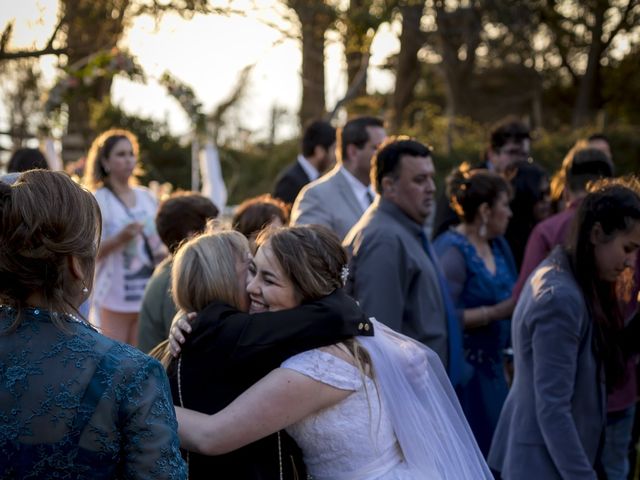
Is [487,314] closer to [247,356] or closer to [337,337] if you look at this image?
[337,337]

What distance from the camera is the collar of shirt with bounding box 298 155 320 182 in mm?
7730

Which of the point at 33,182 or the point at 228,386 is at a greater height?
the point at 33,182

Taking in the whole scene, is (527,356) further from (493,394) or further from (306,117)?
(306,117)

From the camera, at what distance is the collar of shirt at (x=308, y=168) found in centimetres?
773

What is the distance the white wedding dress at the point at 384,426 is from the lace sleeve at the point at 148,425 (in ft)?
2.40

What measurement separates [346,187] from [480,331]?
133 cm

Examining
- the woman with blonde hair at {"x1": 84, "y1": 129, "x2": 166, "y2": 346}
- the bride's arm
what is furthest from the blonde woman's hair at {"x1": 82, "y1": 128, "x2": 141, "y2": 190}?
the bride's arm

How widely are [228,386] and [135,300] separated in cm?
392

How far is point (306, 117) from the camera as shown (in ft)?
44.8

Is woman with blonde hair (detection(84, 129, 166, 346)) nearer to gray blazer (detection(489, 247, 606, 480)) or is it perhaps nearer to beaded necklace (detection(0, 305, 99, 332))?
gray blazer (detection(489, 247, 606, 480))

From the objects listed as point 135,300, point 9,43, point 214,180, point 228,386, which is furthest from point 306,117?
point 228,386

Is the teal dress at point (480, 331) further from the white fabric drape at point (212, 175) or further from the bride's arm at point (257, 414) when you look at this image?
the white fabric drape at point (212, 175)

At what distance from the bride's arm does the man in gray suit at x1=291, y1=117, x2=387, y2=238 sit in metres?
3.09

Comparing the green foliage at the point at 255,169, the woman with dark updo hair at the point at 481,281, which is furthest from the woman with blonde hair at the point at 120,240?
the green foliage at the point at 255,169
